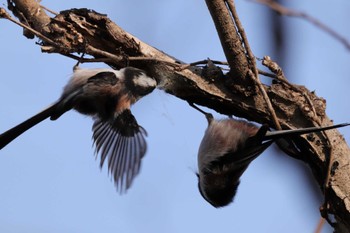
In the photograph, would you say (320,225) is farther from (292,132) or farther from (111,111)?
(111,111)

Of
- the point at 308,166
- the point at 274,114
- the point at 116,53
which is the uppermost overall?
the point at 116,53

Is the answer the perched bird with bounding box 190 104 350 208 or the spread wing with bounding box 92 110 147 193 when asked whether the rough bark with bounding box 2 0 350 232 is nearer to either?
the perched bird with bounding box 190 104 350 208

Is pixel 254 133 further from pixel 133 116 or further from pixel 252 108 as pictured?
pixel 133 116

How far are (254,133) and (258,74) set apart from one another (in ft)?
1.11

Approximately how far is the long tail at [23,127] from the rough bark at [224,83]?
A: 258 millimetres

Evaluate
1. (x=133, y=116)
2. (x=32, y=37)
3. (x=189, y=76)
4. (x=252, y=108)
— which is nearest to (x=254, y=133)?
(x=252, y=108)

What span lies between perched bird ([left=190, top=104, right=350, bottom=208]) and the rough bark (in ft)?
0.43

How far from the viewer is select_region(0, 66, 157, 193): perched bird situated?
2209 mm

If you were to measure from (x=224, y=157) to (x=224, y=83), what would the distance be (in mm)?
381

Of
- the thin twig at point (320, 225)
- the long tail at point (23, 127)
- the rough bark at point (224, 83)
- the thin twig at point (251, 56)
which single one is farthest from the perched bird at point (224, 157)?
the long tail at point (23, 127)

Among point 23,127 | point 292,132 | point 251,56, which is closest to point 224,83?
point 251,56

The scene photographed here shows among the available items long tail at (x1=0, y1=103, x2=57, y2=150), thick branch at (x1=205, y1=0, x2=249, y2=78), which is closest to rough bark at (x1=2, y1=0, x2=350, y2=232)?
thick branch at (x1=205, y1=0, x2=249, y2=78)

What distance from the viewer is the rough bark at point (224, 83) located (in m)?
2.01

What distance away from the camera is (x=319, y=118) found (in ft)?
6.86
